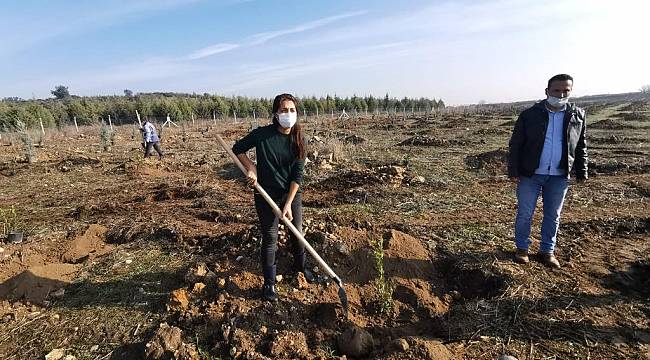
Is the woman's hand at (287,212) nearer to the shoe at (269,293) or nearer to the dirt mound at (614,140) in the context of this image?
the shoe at (269,293)

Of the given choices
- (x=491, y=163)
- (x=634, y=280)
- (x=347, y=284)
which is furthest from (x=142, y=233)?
(x=491, y=163)

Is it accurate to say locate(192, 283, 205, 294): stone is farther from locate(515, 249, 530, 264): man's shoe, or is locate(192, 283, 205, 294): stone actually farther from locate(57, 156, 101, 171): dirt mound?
locate(57, 156, 101, 171): dirt mound

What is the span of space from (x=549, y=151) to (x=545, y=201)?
525 millimetres

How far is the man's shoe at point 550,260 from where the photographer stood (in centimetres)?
366

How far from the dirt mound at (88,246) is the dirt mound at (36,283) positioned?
0.48 meters

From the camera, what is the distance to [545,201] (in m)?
3.62

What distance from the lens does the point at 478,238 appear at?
448 centimetres

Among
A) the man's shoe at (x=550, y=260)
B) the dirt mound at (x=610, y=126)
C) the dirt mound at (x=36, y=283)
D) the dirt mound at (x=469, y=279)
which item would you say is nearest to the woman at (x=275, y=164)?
the dirt mound at (x=469, y=279)

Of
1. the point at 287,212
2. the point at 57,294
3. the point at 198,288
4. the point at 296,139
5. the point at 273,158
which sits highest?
the point at 296,139

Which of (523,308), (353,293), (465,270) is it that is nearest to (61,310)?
(353,293)

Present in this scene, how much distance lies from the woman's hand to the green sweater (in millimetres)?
153

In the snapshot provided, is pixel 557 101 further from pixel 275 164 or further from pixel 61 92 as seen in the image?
pixel 61 92

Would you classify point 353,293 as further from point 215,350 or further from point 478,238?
point 478,238

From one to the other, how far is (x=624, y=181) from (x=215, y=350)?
26.1 ft
